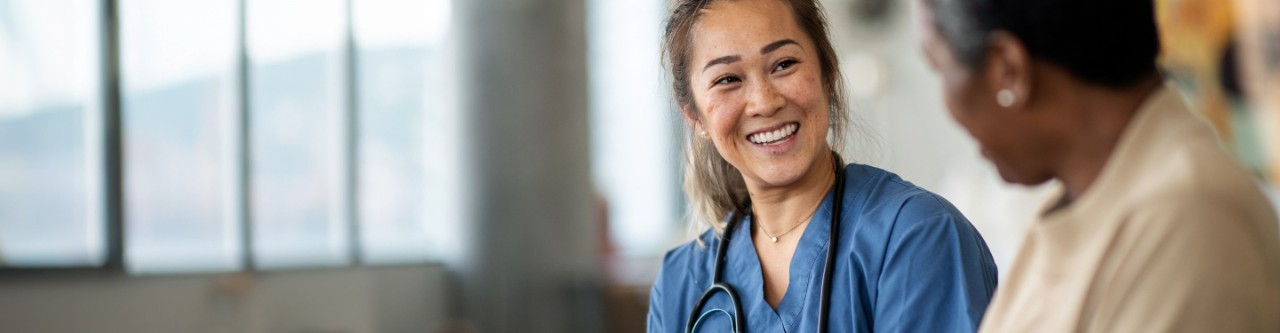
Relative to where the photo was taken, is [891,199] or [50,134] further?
[50,134]

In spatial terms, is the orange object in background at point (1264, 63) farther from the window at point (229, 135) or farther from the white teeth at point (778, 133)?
the window at point (229, 135)

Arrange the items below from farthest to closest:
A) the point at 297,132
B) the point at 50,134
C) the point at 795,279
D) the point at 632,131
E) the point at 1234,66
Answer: the point at 632,131 → the point at 297,132 → the point at 1234,66 → the point at 50,134 → the point at 795,279

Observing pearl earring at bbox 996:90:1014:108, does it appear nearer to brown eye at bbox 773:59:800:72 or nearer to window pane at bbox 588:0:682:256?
brown eye at bbox 773:59:800:72

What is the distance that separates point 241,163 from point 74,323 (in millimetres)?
993

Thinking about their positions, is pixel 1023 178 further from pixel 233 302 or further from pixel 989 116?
pixel 233 302

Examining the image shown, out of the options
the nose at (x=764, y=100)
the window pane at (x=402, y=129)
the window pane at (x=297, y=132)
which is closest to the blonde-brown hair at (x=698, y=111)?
the nose at (x=764, y=100)

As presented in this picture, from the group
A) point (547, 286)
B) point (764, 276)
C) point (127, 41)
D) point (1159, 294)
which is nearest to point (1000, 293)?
point (1159, 294)

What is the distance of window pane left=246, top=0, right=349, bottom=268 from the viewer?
4734mm

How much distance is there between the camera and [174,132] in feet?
14.4

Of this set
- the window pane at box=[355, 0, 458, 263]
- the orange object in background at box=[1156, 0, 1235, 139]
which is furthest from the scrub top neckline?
the window pane at box=[355, 0, 458, 263]

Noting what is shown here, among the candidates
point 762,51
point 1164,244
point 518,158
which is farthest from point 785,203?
point 518,158

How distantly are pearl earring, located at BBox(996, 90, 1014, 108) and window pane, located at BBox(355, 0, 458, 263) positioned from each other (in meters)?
4.47

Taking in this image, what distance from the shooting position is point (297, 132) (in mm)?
4934

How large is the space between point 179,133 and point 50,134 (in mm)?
558
